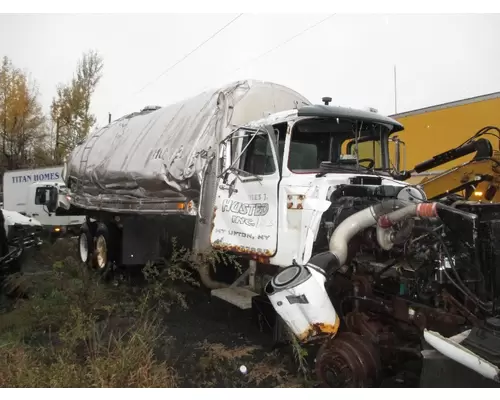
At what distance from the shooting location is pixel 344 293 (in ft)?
12.9

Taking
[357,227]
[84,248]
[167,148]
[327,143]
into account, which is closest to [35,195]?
[84,248]

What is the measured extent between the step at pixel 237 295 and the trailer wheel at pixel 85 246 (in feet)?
13.8

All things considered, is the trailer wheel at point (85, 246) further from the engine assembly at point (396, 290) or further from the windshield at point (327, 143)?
the engine assembly at point (396, 290)

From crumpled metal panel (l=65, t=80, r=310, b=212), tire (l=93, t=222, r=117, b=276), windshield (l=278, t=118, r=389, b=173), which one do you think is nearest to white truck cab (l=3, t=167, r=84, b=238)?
tire (l=93, t=222, r=117, b=276)

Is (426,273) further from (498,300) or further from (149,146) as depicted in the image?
(149,146)

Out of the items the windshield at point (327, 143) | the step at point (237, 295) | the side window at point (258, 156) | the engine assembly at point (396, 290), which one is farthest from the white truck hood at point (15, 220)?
the engine assembly at point (396, 290)

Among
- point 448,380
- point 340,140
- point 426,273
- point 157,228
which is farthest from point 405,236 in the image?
point 157,228

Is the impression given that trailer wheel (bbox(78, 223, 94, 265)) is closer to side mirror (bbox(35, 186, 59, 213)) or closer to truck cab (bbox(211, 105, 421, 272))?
side mirror (bbox(35, 186, 59, 213))

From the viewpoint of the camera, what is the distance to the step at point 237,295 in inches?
187

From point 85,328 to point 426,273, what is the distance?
332 cm

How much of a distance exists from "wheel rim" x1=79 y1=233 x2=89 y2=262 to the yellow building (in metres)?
6.54

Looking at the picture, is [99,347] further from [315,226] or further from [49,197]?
[49,197]

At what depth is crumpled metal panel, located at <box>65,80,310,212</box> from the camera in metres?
5.85

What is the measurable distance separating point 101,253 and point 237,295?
13.4ft
